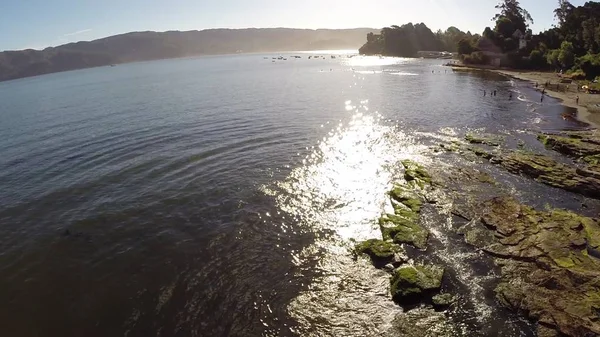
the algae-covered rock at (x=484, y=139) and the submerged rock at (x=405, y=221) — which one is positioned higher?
the algae-covered rock at (x=484, y=139)

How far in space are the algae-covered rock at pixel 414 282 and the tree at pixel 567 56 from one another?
131 metres

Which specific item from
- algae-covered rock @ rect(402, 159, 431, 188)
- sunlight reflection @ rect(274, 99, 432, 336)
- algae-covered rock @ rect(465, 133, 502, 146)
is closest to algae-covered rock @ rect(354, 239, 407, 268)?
sunlight reflection @ rect(274, 99, 432, 336)

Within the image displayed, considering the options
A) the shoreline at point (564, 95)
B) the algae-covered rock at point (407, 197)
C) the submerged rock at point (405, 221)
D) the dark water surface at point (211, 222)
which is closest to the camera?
the dark water surface at point (211, 222)

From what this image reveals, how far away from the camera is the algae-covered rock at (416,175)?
38.0 metres

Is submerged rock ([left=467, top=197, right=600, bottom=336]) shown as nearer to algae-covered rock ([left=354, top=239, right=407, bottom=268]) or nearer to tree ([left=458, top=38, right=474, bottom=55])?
algae-covered rock ([left=354, top=239, right=407, bottom=268])

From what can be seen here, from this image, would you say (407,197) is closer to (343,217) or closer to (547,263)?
(343,217)

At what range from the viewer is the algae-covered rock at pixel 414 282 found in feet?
72.5

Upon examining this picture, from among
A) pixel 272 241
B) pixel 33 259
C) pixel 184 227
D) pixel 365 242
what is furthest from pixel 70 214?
pixel 365 242

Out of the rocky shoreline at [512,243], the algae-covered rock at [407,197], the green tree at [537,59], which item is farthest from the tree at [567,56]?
the algae-covered rock at [407,197]

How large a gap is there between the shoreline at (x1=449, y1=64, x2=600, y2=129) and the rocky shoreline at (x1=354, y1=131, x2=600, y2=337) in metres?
26.5

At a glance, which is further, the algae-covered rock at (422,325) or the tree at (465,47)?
the tree at (465,47)

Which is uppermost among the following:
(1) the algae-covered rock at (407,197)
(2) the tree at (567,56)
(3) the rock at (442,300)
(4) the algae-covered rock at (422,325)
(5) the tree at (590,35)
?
(5) the tree at (590,35)

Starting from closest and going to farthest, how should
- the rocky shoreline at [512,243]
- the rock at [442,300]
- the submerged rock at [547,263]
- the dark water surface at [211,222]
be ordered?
the submerged rock at [547,263] → the rocky shoreline at [512,243] → the rock at [442,300] → the dark water surface at [211,222]

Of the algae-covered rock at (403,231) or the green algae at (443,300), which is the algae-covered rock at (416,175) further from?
the green algae at (443,300)
